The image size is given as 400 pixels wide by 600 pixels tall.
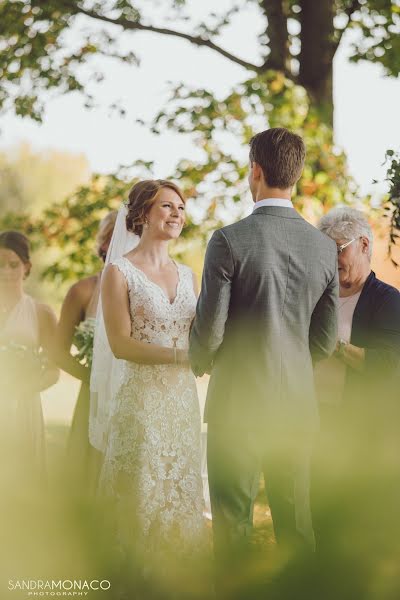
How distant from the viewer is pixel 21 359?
459cm

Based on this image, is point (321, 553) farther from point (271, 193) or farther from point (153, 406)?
point (271, 193)

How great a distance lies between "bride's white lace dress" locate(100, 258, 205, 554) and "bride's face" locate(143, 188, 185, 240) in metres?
0.22

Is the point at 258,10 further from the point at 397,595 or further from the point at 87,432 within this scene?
the point at 397,595

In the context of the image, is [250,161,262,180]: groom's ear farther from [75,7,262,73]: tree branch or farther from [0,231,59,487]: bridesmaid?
[75,7,262,73]: tree branch

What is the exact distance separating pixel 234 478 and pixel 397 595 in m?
1.29

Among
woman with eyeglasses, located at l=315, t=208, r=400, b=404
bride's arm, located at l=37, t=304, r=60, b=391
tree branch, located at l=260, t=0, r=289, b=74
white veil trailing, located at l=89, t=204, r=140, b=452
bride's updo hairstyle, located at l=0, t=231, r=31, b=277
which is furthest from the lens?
tree branch, located at l=260, t=0, r=289, b=74

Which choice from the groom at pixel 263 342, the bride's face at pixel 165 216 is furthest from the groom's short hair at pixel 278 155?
the bride's face at pixel 165 216

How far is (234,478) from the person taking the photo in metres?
3.09

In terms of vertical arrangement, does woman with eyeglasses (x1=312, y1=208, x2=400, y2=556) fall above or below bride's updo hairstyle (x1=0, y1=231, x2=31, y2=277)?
below

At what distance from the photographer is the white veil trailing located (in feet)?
13.7

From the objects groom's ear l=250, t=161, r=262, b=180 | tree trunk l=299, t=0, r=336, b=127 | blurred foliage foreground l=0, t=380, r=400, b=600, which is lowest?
blurred foliage foreground l=0, t=380, r=400, b=600

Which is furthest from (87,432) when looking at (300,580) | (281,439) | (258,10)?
(258,10)

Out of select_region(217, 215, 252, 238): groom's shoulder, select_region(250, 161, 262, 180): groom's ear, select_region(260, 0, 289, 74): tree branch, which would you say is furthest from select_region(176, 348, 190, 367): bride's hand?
select_region(260, 0, 289, 74): tree branch

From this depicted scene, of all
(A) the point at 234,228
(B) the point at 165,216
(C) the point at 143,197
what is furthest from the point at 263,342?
(C) the point at 143,197
